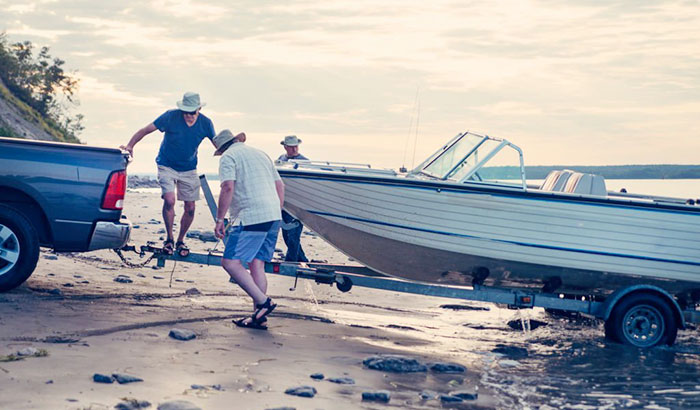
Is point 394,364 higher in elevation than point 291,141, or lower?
Result: lower

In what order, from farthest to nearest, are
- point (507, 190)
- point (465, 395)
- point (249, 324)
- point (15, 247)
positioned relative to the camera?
point (507, 190) → point (15, 247) → point (249, 324) → point (465, 395)

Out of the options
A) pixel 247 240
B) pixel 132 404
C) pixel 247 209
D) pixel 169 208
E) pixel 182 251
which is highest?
pixel 247 209

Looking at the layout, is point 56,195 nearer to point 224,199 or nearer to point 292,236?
point 224,199

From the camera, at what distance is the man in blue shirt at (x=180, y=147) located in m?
9.57

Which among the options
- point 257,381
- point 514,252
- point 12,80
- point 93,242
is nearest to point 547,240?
point 514,252

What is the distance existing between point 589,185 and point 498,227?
1.32 m

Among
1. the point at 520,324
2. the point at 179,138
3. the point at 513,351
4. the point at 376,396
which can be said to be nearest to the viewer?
the point at 376,396

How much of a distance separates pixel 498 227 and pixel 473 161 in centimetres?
92

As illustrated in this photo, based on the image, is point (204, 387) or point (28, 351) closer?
point (204, 387)

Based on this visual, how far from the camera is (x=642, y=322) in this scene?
927 centimetres

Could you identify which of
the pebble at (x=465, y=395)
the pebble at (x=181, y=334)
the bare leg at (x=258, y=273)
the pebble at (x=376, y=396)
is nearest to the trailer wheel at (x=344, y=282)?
the bare leg at (x=258, y=273)

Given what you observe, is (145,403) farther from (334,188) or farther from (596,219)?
(596,219)

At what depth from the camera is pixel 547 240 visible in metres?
9.03

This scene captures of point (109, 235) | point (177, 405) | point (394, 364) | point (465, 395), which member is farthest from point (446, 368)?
point (109, 235)
